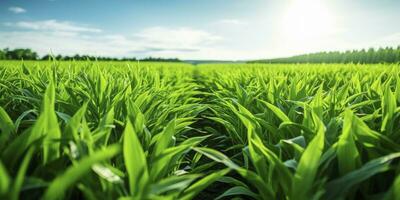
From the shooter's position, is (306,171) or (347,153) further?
(347,153)

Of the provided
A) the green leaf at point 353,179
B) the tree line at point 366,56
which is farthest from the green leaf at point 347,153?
the tree line at point 366,56

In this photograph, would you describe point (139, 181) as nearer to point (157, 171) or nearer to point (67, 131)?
point (157, 171)

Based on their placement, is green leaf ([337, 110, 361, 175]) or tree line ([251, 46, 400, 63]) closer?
green leaf ([337, 110, 361, 175])

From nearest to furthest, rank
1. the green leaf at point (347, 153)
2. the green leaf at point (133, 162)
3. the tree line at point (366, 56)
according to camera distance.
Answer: the green leaf at point (133, 162), the green leaf at point (347, 153), the tree line at point (366, 56)

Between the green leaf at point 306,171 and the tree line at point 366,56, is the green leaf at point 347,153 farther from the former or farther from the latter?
the tree line at point 366,56

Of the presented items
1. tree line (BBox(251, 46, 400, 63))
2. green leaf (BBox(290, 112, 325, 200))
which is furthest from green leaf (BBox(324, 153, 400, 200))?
tree line (BBox(251, 46, 400, 63))

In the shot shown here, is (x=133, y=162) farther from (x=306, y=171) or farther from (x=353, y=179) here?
(x=353, y=179)

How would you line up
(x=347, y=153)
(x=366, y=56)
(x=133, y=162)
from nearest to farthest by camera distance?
(x=133, y=162)
(x=347, y=153)
(x=366, y=56)

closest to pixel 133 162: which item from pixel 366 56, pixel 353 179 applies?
pixel 353 179

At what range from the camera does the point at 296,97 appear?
8.09ft

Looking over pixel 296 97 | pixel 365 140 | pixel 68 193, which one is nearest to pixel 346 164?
pixel 365 140

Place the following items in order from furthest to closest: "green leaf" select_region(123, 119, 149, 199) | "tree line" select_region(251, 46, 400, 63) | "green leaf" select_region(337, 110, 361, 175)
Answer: "tree line" select_region(251, 46, 400, 63) < "green leaf" select_region(337, 110, 361, 175) < "green leaf" select_region(123, 119, 149, 199)

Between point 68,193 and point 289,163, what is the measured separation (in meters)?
0.70

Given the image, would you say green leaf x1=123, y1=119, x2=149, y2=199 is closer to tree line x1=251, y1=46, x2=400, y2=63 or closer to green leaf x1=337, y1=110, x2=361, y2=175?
green leaf x1=337, y1=110, x2=361, y2=175
